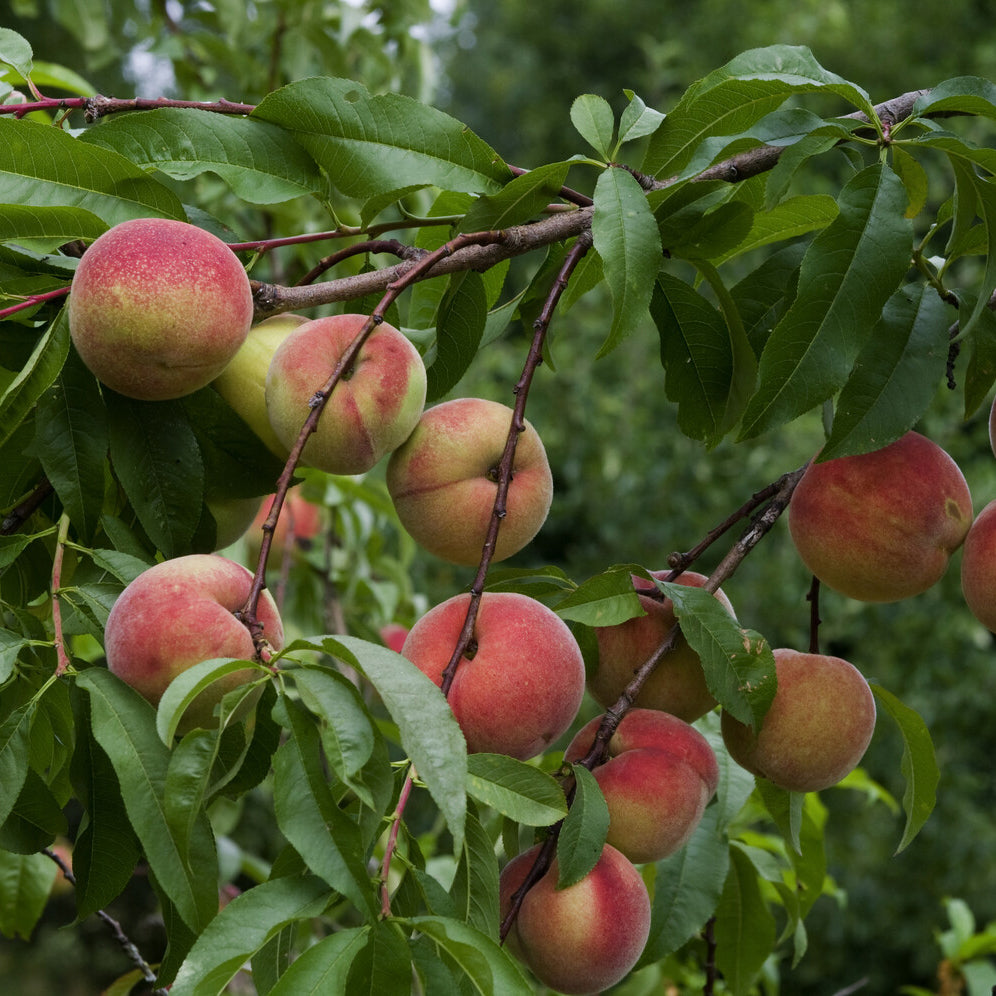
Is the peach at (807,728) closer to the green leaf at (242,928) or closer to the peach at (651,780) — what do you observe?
the peach at (651,780)

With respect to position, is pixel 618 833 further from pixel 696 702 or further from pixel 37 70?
pixel 37 70

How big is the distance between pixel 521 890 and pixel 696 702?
Answer: 0.20 metres

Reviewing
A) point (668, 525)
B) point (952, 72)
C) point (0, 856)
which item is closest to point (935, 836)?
point (668, 525)

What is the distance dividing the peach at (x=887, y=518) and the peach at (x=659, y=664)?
9 centimetres

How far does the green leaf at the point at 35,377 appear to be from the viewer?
0.67m

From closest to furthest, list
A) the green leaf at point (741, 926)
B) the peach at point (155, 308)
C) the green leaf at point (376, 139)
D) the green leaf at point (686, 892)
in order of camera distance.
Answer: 1. the peach at point (155, 308)
2. the green leaf at point (376, 139)
3. the green leaf at point (686, 892)
4. the green leaf at point (741, 926)

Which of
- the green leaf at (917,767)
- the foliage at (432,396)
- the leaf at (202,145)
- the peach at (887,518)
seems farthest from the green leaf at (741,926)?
the leaf at (202,145)

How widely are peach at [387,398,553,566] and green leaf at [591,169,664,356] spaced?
0.14m

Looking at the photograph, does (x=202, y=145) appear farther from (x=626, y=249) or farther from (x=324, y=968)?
(x=324, y=968)

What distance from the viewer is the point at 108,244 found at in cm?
67

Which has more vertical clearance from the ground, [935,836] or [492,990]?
[492,990]

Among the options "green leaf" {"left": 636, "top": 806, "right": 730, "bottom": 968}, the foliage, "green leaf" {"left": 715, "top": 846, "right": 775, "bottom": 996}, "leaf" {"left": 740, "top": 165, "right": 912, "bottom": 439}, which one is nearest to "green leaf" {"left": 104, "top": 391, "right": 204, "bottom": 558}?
the foliage

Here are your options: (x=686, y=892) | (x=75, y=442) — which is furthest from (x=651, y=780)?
(x=75, y=442)

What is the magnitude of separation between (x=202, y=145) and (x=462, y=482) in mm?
291
